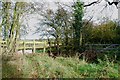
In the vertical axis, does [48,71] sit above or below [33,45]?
below

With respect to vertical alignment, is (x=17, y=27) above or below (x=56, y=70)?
above

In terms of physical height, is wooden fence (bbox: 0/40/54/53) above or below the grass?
above

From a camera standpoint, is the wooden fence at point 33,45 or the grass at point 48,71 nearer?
the grass at point 48,71

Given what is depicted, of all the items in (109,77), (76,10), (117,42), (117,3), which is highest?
(76,10)

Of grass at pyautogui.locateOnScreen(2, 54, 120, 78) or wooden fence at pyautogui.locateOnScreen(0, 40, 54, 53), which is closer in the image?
grass at pyautogui.locateOnScreen(2, 54, 120, 78)

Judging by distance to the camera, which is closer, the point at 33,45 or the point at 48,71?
the point at 48,71

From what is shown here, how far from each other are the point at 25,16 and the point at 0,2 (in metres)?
1.25

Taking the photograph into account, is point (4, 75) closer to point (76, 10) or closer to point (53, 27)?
point (53, 27)

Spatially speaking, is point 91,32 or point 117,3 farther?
point 91,32

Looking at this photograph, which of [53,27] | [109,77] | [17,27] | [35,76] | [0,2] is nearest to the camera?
[35,76]

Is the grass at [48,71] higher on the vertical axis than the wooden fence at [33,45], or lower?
lower

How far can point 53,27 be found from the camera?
48.2 feet

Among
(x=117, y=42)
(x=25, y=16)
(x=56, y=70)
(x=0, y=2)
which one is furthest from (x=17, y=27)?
(x=117, y=42)

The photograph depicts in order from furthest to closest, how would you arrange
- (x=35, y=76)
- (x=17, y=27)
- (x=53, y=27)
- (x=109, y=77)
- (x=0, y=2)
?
1. (x=53, y=27)
2. (x=17, y=27)
3. (x=0, y=2)
4. (x=109, y=77)
5. (x=35, y=76)
